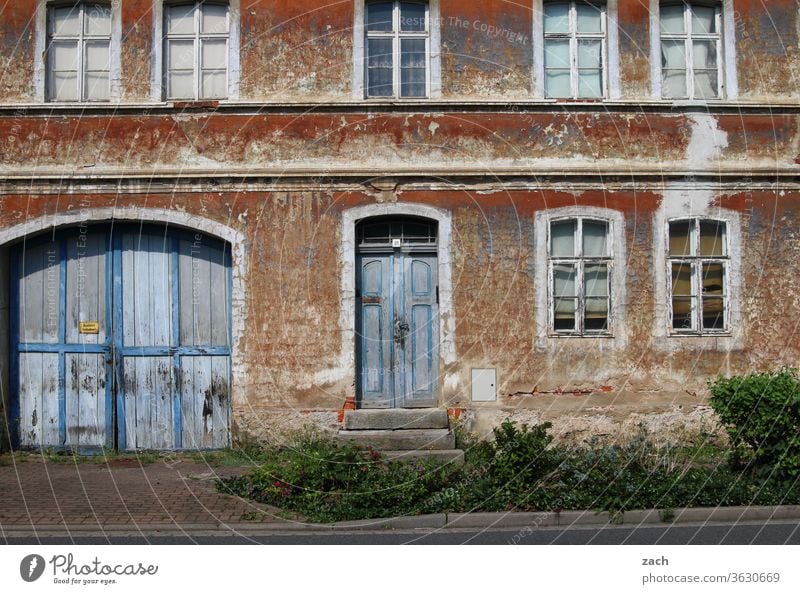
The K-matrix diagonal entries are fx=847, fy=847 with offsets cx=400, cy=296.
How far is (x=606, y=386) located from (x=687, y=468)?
2.23 meters

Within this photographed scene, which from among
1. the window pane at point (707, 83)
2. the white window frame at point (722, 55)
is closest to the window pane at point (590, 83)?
the white window frame at point (722, 55)

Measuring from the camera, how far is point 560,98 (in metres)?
12.3

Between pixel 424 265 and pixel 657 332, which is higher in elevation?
pixel 424 265

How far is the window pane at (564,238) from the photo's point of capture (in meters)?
12.3

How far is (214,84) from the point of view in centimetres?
1228

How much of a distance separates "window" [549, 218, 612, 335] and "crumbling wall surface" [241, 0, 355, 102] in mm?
3788

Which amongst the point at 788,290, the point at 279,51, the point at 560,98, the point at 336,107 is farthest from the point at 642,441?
the point at 279,51

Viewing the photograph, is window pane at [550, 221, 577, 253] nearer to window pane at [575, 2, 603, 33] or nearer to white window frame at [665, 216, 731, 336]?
white window frame at [665, 216, 731, 336]

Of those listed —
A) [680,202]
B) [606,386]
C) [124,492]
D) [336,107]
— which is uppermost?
[336,107]

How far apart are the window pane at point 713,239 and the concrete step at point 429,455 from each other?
4.73m

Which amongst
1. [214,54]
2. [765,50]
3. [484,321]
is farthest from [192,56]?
[765,50]

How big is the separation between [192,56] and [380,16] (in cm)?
279

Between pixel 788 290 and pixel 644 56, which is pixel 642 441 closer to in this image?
pixel 788 290

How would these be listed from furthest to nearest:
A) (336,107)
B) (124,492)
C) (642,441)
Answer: (336,107) → (642,441) → (124,492)
